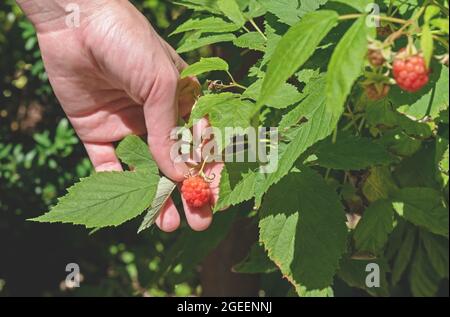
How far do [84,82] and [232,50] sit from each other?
0.39 m

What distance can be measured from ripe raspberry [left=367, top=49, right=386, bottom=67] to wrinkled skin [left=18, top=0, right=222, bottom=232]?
474mm

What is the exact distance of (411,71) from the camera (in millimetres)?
852

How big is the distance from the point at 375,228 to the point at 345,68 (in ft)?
2.02

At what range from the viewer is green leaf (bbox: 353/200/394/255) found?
Answer: 1324 millimetres

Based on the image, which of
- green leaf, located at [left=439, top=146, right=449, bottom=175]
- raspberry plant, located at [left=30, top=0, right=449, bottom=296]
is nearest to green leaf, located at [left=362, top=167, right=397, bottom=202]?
raspberry plant, located at [left=30, top=0, right=449, bottom=296]

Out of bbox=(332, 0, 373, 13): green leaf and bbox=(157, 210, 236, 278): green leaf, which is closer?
bbox=(332, 0, 373, 13): green leaf

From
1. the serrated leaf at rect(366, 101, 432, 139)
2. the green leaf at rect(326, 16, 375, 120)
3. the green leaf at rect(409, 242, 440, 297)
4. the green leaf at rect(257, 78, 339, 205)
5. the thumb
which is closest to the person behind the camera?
the green leaf at rect(326, 16, 375, 120)

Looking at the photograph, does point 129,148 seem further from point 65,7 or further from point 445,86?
point 445,86

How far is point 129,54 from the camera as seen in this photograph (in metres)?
1.38

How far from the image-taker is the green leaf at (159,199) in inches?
53.1

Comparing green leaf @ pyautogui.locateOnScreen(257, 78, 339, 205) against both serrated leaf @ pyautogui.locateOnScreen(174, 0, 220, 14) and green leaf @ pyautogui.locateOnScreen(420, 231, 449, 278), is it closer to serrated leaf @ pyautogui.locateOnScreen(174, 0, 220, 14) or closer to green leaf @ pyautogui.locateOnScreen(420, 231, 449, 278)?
serrated leaf @ pyautogui.locateOnScreen(174, 0, 220, 14)

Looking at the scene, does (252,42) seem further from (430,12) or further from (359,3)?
(430,12)

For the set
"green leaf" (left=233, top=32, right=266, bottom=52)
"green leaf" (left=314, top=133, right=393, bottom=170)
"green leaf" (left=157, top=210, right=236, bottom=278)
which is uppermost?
"green leaf" (left=233, top=32, right=266, bottom=52)
